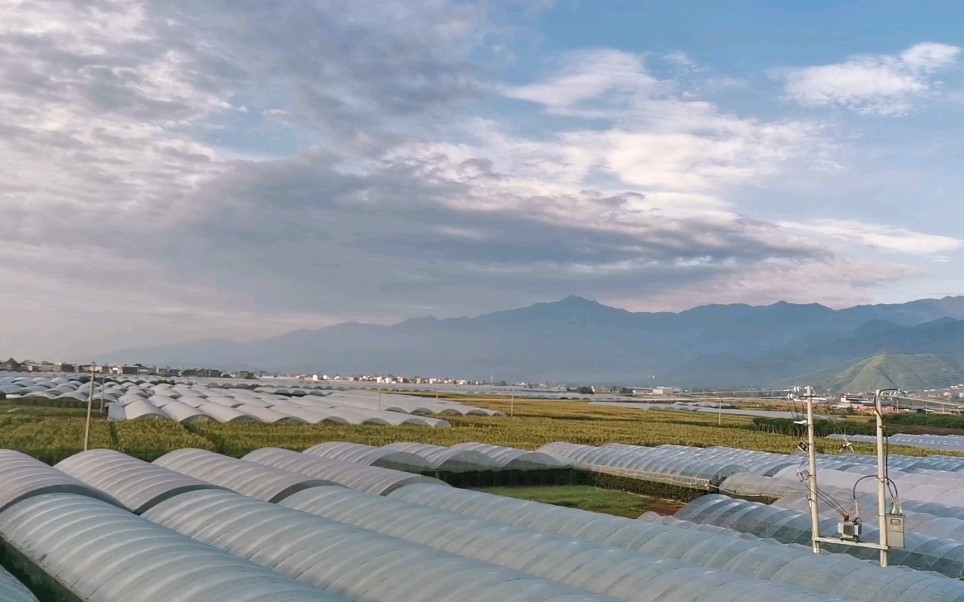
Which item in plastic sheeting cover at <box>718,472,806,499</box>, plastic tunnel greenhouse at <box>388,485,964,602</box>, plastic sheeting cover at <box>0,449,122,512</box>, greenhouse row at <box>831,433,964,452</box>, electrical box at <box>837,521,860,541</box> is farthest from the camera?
greenhouse row at <box>831,433,964,452</box>

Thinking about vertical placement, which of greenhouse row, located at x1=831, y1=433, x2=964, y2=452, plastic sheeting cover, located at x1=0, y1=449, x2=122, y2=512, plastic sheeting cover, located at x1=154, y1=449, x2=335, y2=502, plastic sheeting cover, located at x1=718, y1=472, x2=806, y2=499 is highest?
plastic sheeting cover, located at x1=0, y1=449, x2=122, y2=512

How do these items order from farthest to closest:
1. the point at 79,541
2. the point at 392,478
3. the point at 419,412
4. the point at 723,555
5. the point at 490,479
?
1. the point at 419,412
2. the point at 490,479
3. the point at 392,478
4. the point at 723,555
5. the point at 79,541

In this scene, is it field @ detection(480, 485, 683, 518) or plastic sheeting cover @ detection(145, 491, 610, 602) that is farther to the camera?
field @ detection(480, 485, 683, 518)

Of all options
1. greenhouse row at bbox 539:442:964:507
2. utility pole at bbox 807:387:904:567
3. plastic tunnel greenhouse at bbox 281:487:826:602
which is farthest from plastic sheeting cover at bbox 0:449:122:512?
greenhouse row at bbox 539:442:964:507

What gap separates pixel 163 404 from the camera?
58844mm

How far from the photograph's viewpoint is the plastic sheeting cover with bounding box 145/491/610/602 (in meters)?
9.91

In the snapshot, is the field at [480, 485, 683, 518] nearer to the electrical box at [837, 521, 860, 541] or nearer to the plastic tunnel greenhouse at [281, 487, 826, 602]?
the plastic tunnel greenhouse at [281, 487, 826, 602]

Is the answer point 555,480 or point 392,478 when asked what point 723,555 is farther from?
point 555,480

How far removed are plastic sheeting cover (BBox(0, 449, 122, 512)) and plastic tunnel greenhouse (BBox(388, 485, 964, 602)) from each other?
809 centimetres

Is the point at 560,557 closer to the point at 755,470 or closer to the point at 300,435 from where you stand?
the point at 755,470

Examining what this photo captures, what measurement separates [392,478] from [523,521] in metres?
5.56

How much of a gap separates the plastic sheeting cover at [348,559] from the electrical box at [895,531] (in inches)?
258

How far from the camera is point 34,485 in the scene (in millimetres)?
16766

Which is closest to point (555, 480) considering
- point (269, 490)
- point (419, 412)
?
point (269, 490)
